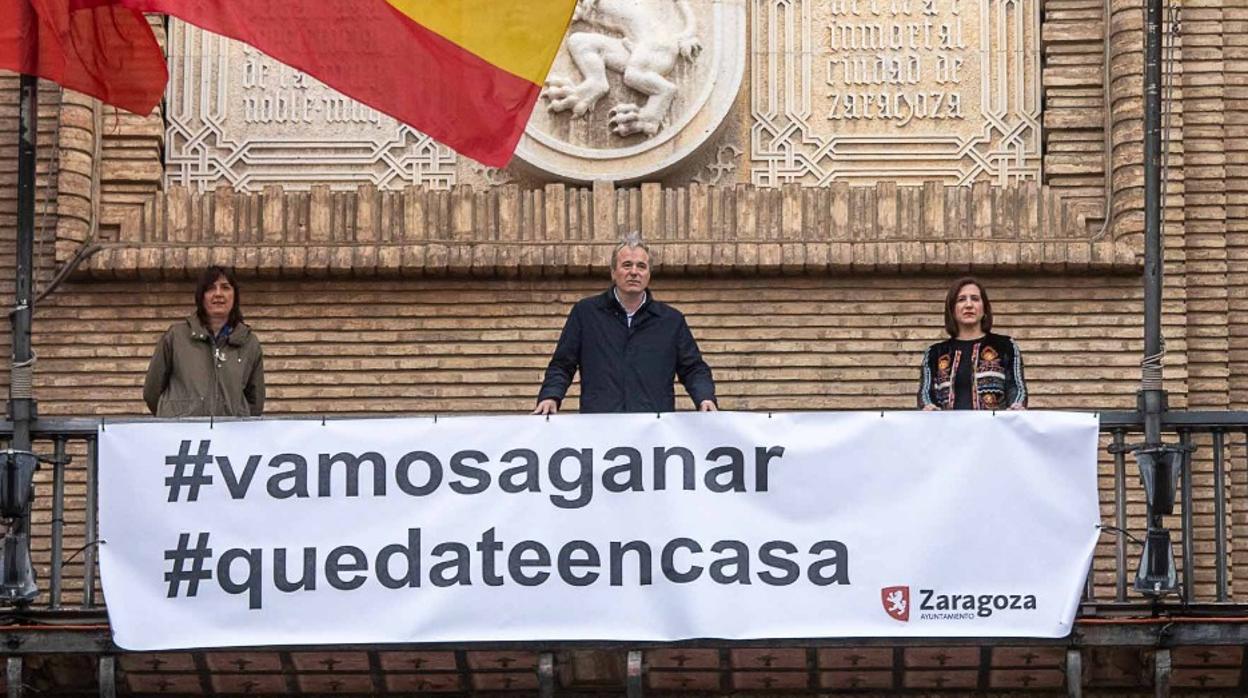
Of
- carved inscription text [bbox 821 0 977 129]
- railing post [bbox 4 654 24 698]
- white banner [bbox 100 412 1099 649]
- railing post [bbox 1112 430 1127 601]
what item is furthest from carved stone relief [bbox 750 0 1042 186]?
railing post [bbox 4 654 24 698]

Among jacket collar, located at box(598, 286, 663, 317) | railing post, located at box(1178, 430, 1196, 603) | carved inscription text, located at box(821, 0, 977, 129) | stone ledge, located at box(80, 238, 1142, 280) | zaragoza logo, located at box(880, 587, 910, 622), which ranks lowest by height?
zaragoza logo, located at box(880, 587, 910, 622)

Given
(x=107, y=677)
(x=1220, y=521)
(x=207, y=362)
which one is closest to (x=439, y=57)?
(x=207, y=362)

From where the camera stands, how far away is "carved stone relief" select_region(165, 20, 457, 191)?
1509 cm

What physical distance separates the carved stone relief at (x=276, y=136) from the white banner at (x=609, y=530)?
11.2 ft

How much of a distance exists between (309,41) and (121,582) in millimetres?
2581

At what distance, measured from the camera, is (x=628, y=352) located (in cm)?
1229

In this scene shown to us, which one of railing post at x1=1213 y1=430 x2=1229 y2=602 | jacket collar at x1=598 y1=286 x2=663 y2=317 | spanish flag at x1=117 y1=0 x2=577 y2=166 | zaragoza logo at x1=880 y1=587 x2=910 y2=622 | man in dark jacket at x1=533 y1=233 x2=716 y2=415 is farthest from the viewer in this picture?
spanish flag at x1=117 y1=0 x2=577 y2=166

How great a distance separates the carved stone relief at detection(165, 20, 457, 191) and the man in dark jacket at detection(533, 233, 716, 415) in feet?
9.69

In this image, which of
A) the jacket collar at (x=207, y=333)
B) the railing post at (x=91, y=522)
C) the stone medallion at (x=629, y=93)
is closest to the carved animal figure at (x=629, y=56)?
the stone medallion at (x=629, y=93)

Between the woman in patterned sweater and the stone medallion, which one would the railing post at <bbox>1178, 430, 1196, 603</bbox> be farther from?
the stone medallion

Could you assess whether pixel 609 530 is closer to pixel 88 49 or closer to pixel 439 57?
pixel 439 57

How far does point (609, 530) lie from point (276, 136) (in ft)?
14.0

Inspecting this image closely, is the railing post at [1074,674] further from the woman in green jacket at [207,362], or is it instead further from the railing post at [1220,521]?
the woman in green jacket at [207,362]

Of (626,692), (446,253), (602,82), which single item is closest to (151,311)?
(446,253)
